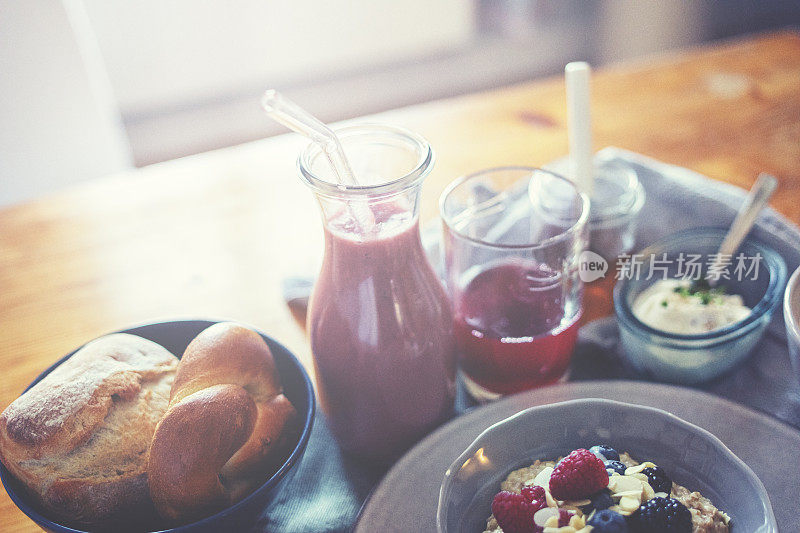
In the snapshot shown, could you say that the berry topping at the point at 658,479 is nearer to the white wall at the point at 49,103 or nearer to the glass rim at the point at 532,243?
the glass rim at the point at 532,243

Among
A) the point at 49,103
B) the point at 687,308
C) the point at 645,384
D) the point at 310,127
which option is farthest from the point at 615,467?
the point at 49,103

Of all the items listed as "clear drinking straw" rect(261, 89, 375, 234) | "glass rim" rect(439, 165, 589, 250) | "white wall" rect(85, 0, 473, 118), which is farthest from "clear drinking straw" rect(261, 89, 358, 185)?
"white wall" rect(85, 0, 473, 118)

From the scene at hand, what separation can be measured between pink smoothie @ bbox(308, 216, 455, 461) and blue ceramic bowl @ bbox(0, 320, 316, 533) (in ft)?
0.09

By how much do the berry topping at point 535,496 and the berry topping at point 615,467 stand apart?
0.06 m

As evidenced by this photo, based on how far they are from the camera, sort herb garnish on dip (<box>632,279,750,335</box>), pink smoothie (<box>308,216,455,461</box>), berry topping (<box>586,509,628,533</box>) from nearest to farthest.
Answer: berry topping (<box>586,509,628,533</box>) → pink smoothie (<box>308,216,455,461</box>) → herb garnish on dip (<box>632,279,750,335</box>)

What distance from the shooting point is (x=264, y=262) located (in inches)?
36.8

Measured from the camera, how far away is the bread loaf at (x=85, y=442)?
0.52m

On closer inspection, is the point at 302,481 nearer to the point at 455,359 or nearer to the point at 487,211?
the point at 455,359

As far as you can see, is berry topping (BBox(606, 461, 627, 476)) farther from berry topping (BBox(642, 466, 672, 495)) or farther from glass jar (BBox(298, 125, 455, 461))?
glass jar (BBox(298, 125, 455, 461))

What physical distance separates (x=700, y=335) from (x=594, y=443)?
0.16 meters

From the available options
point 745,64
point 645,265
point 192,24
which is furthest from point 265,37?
point 645,265

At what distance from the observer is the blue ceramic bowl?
0.52 m

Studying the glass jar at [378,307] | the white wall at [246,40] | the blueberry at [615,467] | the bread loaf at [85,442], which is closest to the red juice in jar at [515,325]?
the glass jar at [378,307]

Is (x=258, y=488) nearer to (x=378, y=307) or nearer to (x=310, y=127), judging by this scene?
(x=378, y=307)
